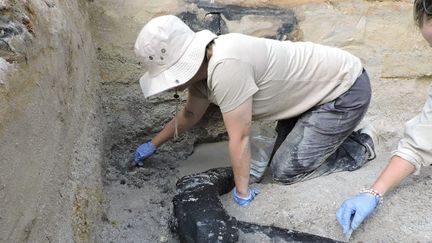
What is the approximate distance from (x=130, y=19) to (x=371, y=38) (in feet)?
3.88

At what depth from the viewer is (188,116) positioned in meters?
2.06

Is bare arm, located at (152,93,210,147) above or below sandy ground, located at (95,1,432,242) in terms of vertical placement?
above

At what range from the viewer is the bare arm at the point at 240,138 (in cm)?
171

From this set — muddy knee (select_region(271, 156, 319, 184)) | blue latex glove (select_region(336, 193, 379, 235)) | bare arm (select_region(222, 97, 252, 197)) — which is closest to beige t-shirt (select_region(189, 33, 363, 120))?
bare arm (select_region(222, 97, 252, 197))

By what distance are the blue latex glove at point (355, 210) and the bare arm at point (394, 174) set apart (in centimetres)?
5

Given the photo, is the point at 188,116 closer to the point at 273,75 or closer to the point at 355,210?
the point at 273,75

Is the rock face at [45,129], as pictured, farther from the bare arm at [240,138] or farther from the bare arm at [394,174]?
the bare arm at [394,174]

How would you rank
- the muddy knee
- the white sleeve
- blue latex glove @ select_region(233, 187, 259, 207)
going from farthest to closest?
the muddy knee, blue latex glove @ select_region(233, 187, 259, 207), the white sleeve

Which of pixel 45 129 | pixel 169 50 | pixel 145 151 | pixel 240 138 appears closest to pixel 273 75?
pixel 240 138

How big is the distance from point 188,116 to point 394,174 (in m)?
0.84

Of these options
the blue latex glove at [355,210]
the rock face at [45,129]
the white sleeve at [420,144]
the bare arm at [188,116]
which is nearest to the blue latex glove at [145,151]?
the bare arm at [188,116]

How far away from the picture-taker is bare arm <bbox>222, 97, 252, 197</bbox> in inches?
67.4

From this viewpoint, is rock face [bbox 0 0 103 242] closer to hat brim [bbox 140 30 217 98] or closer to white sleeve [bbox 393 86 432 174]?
hat brim [bbox 140 30 217 98]

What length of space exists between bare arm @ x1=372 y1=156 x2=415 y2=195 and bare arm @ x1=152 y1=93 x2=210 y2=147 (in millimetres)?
743
